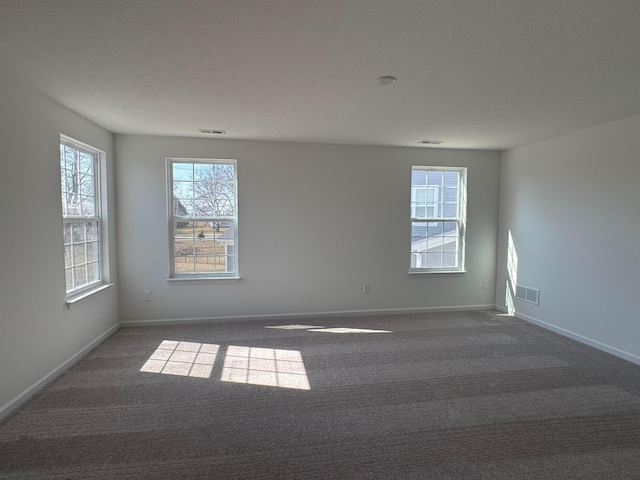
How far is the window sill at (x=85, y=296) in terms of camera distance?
3.01 metres

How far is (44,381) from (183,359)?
1.05 meters

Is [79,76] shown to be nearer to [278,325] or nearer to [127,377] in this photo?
[127,377]

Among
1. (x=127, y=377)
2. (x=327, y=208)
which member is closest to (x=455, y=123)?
(x=327, y=208)

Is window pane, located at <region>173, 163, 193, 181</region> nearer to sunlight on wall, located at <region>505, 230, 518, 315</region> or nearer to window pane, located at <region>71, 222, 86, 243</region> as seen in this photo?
window pane, located at <region>71, 222, 86, 243</region>

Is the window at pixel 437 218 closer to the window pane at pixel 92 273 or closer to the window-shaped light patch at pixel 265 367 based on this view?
the window-shaped light patch at pixel 265 367

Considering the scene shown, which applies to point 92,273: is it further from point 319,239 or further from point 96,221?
point 319,239

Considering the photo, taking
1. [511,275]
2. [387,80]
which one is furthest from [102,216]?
[511,275]

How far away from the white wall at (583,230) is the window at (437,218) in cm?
71

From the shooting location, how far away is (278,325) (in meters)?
4.20

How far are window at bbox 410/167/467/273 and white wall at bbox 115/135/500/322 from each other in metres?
0.14

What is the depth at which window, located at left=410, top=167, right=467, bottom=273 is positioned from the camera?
15.8 ft

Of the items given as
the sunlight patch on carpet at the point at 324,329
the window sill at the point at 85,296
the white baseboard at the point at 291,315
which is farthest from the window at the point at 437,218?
the window sill at the point at 85,296

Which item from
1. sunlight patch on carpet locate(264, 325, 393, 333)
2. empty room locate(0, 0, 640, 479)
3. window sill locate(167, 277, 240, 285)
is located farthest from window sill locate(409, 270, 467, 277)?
window sill locate(167, 277, 240, 285)

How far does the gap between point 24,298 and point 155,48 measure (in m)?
2.08
